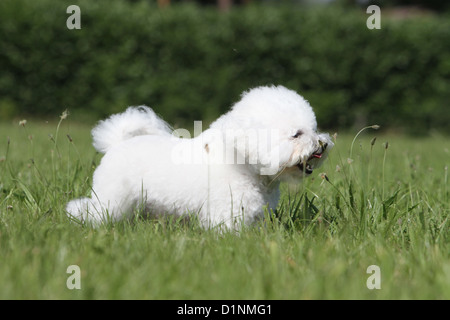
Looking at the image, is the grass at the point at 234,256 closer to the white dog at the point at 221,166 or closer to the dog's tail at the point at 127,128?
the white dog at the point at 221,166

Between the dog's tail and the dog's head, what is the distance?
0.79m

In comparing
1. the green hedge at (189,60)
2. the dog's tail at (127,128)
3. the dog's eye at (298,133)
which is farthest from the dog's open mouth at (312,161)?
the green hedge at (189,60)

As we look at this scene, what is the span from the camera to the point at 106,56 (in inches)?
441

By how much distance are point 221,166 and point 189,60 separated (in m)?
8.74

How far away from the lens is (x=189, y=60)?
37.5 ft

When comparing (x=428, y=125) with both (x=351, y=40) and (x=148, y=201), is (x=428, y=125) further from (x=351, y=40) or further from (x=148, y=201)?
(x=148, y=201)

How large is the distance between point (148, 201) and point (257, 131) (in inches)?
32.5

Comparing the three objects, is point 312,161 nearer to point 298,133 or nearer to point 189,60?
point 298,133

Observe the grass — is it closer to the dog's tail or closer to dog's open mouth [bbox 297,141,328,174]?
dog's open mouth [bbox 297,141,328,174]

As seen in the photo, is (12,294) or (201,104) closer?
(12,294)

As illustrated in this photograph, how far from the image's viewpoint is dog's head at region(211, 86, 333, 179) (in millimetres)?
2768

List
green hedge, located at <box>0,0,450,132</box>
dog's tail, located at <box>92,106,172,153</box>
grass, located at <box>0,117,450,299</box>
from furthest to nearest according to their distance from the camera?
green hedge, located at <box>0,0,450,132</box>
dog's tail, located at <box>92,106,172,153</box>
grass, located at <box>0,117,450,299</box>

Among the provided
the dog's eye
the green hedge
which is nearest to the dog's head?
the dog's eye

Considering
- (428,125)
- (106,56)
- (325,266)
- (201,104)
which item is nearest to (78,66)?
(106,56)
